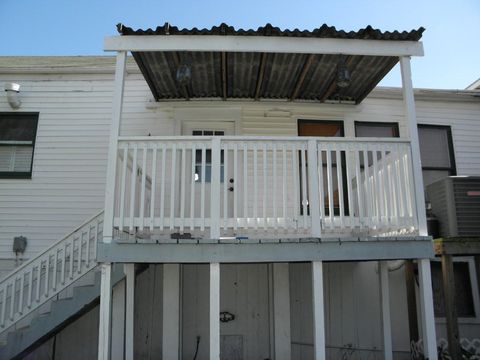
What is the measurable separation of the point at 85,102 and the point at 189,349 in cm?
460

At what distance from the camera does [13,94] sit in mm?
7238

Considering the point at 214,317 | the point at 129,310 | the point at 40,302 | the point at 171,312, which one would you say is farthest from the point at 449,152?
the point at 40,302

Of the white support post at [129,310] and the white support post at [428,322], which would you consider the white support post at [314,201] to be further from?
the white support post at [129,310]

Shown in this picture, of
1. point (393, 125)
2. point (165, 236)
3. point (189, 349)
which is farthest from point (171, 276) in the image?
point (393, 125)

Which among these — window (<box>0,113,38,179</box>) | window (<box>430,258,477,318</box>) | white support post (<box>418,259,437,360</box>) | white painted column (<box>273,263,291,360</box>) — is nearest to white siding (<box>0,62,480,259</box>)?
window (<box>0,113,38,179</box>)

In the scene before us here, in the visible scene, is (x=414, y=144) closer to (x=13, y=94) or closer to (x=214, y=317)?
(x=214, y=317)

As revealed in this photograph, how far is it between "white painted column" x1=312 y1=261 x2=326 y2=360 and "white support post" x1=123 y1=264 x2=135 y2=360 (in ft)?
8.58

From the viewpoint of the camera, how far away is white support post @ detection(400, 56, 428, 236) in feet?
16.7

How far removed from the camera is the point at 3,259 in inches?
271

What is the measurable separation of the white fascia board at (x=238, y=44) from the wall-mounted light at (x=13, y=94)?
299cm

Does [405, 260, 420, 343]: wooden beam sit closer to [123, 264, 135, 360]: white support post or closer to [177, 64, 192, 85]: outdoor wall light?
[123, 264, 135, 360]: white support post

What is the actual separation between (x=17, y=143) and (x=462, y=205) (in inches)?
288

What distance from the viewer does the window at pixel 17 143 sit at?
7.24m

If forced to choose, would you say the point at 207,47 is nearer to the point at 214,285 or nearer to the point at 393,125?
the point at 214,285
